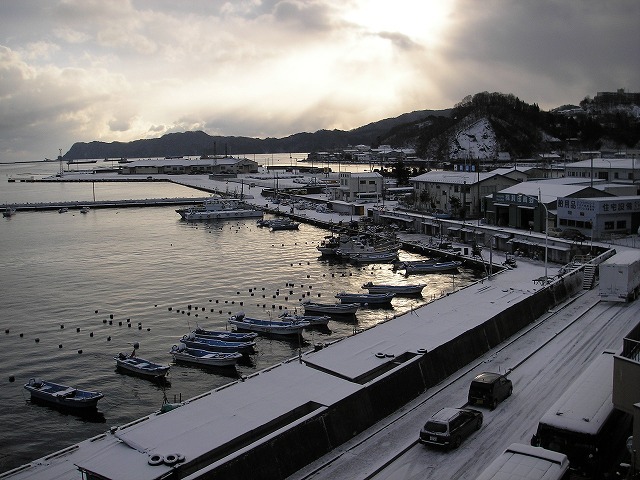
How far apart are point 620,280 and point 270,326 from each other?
12206 mm

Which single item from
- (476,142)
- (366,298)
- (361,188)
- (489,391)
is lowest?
(366,298)

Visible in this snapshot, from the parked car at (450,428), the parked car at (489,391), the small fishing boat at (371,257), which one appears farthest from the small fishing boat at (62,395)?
the small fishing boat at (371,257)

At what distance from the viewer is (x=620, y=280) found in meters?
20.0

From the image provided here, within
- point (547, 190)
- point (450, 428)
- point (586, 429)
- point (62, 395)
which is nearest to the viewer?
point (586, 429)

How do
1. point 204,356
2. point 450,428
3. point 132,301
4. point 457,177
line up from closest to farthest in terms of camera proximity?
point 450,428, point 204,356, point 132,301, point 457,177

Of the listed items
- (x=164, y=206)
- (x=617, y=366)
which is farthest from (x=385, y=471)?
(x=164, y=206)

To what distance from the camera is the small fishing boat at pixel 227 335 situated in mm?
21875

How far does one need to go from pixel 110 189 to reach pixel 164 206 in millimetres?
35424

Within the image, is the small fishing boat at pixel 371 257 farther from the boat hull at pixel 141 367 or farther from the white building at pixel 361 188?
the white building at pixel 361 188

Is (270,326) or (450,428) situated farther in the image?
(270,326)

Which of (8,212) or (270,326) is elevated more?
(8,212)

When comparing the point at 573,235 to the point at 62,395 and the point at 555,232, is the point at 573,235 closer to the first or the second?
the point at 555,232

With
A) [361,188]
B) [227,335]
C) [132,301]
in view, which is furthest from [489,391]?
[361,188]

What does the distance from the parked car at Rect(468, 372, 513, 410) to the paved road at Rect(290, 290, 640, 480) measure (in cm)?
18
